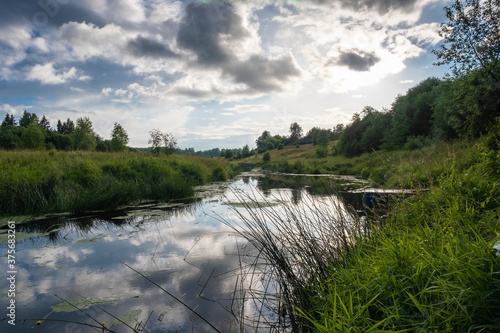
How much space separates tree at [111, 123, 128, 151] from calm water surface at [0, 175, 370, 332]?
1300 inches

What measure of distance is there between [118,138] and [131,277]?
39.1 meters

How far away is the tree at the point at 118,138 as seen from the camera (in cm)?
3791

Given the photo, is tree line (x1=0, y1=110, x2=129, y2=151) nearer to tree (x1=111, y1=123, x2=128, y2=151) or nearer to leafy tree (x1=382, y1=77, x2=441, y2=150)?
tree (x1=111, y1=123, x2=128, y2=151)

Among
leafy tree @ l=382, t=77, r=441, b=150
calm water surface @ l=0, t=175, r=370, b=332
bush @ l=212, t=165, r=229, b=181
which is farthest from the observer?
leafy tree @ l=382, t=77, r=441, b=150

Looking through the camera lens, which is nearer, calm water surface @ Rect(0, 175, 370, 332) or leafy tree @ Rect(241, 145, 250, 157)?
calm water surface @ Rect(0, 175, 370, 332)

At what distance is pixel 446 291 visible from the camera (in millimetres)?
1787

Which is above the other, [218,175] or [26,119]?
[26,119]

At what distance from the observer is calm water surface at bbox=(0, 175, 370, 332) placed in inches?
128

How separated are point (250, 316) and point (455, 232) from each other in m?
2.54

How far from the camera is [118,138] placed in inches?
1533

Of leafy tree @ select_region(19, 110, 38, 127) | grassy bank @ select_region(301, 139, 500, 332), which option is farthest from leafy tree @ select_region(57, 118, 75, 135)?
grassy bank @ select_region(301, 139, 500, 332)

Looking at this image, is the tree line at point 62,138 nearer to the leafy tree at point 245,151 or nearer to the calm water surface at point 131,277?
the calm water surface at point 131,277

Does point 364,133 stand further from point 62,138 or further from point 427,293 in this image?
point 62,138

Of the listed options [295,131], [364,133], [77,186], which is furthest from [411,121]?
[295,131]
